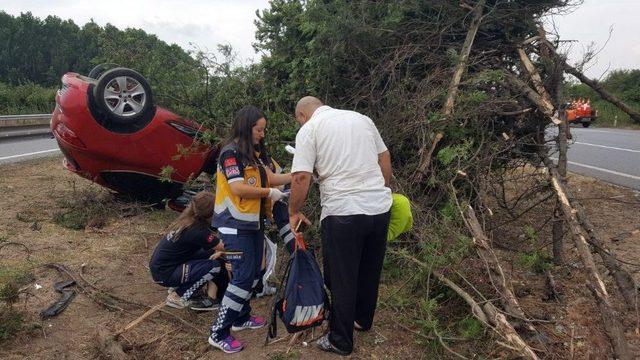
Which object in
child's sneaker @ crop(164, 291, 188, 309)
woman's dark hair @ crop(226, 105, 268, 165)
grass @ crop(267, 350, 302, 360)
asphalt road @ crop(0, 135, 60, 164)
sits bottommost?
grass @ crop(267, 350, 302, 360)

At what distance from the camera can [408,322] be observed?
3.79 m

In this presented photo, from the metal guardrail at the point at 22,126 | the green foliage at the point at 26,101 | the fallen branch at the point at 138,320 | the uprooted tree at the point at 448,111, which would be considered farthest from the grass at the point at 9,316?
the green foliage at the point at 26,101

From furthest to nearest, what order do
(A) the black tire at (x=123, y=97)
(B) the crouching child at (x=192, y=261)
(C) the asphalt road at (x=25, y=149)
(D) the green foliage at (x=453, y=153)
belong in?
1. (C) the asphalt road at (x=25, y=149)
2. (A) the black tire at (x=123, y=97)
3. (D) the green foliage at (x=453, y=153)
4. (B) the crouching child at (x=192, y=261)

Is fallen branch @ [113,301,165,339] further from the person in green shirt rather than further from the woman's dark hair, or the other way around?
the person in green shirt

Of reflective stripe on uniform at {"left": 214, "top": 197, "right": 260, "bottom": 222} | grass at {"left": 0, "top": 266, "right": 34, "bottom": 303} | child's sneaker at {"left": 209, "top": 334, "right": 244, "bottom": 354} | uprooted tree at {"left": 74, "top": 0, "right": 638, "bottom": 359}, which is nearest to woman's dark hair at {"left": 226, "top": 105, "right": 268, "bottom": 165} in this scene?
reflective stripe on uniform at {"left": 214, "top": 197, "right": 260, "bottom": 222}

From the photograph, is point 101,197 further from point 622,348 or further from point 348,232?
point 622,348

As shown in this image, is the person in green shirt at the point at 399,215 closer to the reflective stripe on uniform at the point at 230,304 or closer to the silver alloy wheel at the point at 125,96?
the reflective stripe on uniform at the point at 230,304

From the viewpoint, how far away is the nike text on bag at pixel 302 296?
3.29 meters

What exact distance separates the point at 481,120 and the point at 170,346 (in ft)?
11.1

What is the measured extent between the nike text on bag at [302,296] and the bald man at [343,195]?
0.34 feet

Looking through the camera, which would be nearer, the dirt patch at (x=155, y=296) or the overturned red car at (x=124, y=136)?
the dirt patch at (x=155, y=296)

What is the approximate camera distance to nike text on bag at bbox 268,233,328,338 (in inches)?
130

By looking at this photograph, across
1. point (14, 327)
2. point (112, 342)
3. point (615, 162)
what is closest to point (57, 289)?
point (14, 327)

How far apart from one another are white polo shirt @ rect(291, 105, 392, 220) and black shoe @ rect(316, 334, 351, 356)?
89 centimetres
